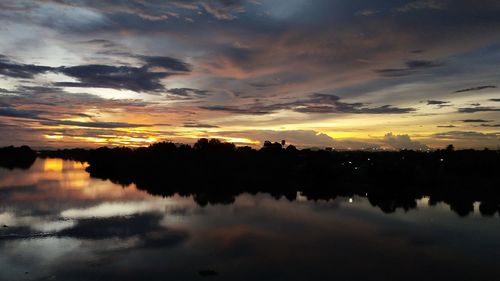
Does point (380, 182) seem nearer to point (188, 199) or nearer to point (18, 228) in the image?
point (188, 199)

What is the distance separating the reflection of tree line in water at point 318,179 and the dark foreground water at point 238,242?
740cm

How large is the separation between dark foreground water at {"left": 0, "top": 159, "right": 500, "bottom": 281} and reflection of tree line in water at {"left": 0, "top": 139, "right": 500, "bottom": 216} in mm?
7403

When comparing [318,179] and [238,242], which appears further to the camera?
[318,179]

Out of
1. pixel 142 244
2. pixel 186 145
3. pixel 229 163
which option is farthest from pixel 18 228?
pixel 186 145

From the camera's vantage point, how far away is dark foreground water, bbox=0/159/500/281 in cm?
2203

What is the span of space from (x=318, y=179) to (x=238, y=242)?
46.2m

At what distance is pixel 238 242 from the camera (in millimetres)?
28875

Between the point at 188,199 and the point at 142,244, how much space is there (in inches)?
942

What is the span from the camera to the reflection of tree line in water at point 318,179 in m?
54.0

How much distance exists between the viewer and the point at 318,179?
241ft

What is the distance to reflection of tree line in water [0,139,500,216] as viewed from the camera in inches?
2127

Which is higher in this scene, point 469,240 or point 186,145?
point 186,145

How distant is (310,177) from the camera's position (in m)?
76.2

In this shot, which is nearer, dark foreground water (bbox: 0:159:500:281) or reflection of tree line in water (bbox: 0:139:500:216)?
dark foreground water (bbox: 0:159:500:281)
